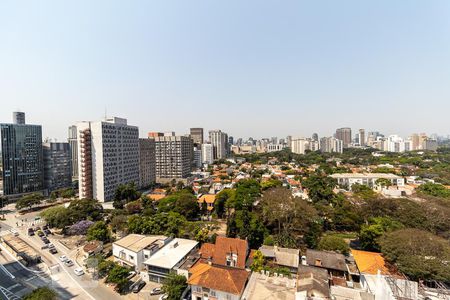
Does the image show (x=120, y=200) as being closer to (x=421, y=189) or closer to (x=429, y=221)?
(x=429, y=221)

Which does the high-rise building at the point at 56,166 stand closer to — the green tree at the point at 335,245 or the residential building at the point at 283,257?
the residential building at the point at 283,257

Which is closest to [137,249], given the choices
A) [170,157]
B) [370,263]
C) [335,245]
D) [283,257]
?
[283,257]

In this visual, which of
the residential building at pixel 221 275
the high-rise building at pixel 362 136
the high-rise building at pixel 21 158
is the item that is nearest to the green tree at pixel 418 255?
the residential building at pixel 221 275

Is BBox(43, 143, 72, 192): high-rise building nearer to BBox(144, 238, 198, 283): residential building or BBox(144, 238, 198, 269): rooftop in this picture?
BBox(144, 238, 198, 269): rooftop

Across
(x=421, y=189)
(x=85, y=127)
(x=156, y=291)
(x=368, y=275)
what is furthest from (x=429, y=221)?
(x=85, y=127)

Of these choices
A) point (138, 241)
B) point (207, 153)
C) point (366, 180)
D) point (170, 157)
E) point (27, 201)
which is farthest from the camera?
point (207, 153)

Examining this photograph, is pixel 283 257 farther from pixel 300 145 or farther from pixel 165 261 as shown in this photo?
pixel 300 145
